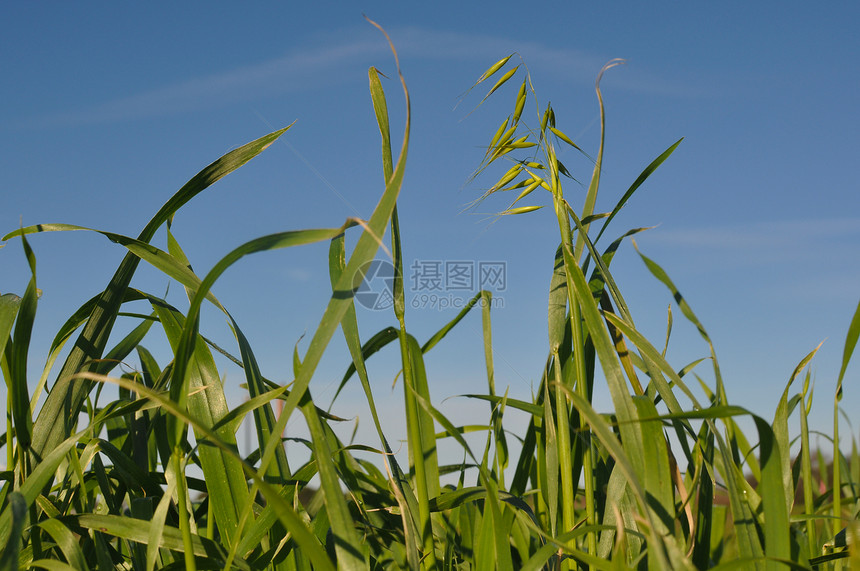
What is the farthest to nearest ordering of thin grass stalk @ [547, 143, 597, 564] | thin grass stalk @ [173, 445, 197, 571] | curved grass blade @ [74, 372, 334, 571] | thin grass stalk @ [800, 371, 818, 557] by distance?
1. thin grass stalk @ [800, 371, 818, 557]
2. thin grass stalk @ [547, 143, 597, 564]
3. thin grass stalk @ [173, 445, 197, 571]
4. curved grass blade @ [74, 372, 334, 571]

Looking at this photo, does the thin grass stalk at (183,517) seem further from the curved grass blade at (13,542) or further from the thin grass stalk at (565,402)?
the thin grass stalk at (565,402)

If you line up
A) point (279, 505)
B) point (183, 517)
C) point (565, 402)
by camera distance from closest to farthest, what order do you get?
point (279, 505) → point (183, 517) → point (565, 402)

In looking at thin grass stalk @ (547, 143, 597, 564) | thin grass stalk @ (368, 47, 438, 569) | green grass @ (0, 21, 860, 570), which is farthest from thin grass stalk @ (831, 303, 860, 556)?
thin grass stalk @ (368, 47, 438, 569)

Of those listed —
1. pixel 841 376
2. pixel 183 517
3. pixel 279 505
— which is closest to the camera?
pixel 279 505

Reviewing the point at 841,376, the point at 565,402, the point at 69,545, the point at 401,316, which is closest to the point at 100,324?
the point at 69,545

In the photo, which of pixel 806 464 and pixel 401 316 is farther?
pixel 806 464

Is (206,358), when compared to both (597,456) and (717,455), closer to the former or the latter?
(597,456)

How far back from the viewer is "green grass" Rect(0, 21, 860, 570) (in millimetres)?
521

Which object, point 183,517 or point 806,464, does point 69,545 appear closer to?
point 183,517

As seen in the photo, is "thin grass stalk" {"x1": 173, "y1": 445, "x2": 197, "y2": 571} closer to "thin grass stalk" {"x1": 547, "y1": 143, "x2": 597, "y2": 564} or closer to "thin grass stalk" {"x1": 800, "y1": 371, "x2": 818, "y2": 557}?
"thin grass stalk" {"x1": 547, "y1": 143, "x2": 597, "y2": 564}

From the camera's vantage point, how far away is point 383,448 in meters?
0.70

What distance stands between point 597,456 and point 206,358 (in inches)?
24.3

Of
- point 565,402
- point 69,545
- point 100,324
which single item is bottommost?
point 69,545

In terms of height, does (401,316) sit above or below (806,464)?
above
